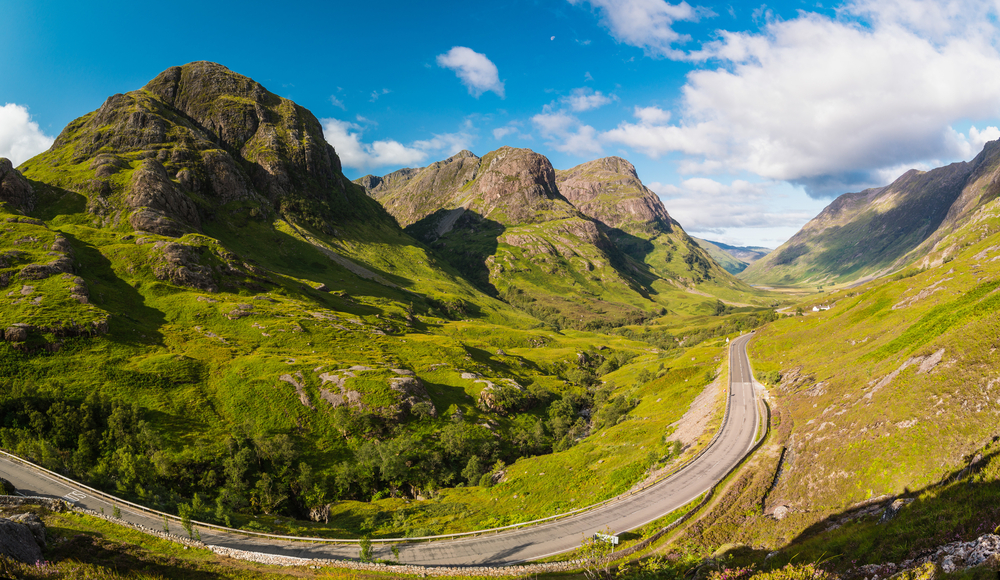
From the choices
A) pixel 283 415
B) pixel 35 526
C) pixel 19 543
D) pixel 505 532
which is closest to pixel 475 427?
pixel 283 415

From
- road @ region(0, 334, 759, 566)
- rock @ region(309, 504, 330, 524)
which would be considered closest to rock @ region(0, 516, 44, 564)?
→ road @ region(0, 334, 759, 566)

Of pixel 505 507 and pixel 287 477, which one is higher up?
pixel 287 477

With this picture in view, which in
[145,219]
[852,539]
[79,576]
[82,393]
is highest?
[145,219]

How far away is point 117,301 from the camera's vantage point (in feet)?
376

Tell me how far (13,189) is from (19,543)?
802ft

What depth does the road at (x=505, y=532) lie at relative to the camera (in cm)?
3938

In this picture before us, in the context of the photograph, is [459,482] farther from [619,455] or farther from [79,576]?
[79,576]

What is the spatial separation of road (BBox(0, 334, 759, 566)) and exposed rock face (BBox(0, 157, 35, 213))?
196 meters

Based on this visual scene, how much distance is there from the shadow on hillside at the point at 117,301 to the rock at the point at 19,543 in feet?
318

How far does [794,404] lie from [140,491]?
99069mm

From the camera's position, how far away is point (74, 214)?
185 meters

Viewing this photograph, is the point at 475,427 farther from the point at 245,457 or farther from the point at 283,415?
the point at 245,457

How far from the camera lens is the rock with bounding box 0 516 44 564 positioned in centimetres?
2209

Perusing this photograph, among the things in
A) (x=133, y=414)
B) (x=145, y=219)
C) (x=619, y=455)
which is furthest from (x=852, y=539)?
(x=145, y=219)
